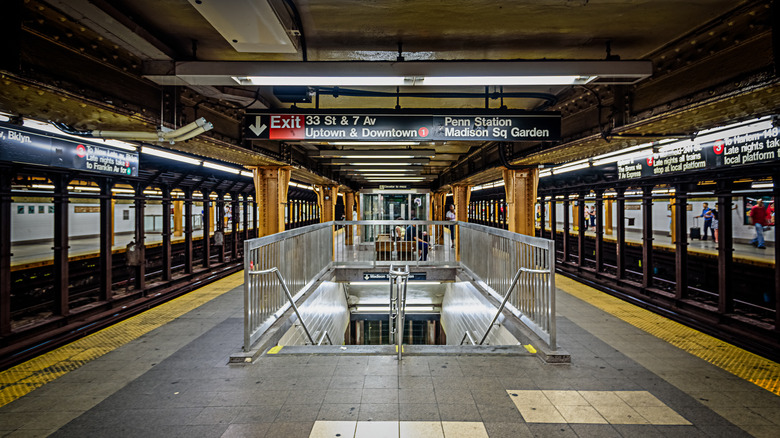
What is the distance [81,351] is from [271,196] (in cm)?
405

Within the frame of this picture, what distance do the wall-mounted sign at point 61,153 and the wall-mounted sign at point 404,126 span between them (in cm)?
249

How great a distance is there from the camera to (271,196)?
7258 mm

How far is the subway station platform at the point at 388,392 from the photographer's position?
245cm

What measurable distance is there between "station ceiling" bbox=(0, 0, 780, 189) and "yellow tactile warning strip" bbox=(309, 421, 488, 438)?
3129 millimetres

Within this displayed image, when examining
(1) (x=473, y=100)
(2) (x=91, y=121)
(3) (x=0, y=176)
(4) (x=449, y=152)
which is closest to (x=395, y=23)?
(1) (x=473, y=100)

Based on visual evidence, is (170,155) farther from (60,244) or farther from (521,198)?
(521,198)

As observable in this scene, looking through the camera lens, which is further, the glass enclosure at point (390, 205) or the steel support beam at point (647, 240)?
the glass enclosure at point (390, 205)

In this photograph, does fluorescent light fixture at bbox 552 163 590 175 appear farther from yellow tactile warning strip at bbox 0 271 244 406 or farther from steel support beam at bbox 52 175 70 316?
steel support beam at bbox 52 175 70 316

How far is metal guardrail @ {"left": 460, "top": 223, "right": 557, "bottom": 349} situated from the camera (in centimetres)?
363

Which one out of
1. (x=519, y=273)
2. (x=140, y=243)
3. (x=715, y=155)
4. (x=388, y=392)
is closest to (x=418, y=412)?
(x=388, y=392)

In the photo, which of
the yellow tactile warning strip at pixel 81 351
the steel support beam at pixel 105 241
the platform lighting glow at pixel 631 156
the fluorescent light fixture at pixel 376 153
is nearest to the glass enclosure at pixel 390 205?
the fluorescent light fixture at pixel 376 153

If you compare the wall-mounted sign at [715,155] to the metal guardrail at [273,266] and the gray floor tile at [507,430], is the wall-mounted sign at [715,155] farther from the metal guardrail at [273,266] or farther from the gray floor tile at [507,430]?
the metal guardrail at [273,266]

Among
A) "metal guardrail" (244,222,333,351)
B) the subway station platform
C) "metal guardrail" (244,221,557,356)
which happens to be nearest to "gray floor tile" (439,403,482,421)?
the subway station platform

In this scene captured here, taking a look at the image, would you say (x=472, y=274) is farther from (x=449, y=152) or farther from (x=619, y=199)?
(x=449, y=152)
